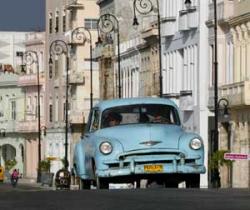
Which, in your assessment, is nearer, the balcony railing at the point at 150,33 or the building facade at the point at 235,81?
the building facade at the point at 235,81

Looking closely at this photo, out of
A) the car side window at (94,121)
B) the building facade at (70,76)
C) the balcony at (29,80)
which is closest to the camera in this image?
the car side window at (94,121)

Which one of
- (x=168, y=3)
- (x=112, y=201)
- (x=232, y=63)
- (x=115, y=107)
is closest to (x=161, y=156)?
(x=115, y=107)

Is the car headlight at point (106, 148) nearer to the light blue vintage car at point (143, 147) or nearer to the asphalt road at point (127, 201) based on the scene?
the light blue vintage car at point (143, 147)

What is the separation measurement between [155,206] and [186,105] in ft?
186

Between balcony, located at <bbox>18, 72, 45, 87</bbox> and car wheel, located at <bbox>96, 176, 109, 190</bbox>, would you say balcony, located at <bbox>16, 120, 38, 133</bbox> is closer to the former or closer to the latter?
balcony, located at <bbox>18, 72, 45, 87</bbox>

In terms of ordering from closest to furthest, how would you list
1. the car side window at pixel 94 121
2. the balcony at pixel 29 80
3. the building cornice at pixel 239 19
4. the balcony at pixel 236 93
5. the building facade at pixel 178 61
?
the car side window at pixel 94 121 < the balcony at pixel 236 93 < the building cornice at pixel 239 19 < the building facade at pixel 178 61 < the balcony at pixel 29 80


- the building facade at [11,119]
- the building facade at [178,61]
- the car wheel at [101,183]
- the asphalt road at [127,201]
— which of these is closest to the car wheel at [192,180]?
the car wheel at [101,183]

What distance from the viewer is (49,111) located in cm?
12375

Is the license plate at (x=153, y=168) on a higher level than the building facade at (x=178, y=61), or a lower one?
lower

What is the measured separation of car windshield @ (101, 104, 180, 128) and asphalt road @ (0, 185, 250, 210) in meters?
4.30

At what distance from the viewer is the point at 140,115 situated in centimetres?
2958

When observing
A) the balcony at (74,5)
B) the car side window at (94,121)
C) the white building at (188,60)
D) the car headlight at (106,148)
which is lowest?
the car headlight at (106,148)

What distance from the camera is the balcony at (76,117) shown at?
112375 mm

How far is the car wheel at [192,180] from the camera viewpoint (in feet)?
96.6
